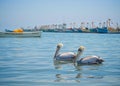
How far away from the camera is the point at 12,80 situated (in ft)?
36.9

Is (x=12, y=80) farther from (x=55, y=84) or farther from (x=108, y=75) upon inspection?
(x=108, y=75)

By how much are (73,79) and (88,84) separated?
1.06m

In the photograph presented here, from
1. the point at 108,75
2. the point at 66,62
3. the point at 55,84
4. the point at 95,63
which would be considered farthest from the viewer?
the point at 66,62

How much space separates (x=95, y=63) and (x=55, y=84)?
20.9 ft

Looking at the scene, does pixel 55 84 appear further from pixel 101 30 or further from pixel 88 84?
pixel 101 30

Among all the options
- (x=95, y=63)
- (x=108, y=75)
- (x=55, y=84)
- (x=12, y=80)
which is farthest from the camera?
(x=95, y=63)

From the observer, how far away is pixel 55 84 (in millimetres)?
10469

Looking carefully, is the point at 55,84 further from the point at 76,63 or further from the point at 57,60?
the point at 57,60

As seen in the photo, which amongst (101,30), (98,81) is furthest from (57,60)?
(101,30)

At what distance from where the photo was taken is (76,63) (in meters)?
16.9

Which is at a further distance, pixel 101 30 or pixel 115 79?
pixel 101 30

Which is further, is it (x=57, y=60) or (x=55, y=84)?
(x=57, y=60)

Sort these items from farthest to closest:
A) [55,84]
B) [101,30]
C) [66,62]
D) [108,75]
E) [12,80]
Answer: [101,30] < [66,62] < [108,75] < [12,80] < [55,84]

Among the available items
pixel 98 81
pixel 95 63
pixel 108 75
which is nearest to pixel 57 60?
pixel 95 63
